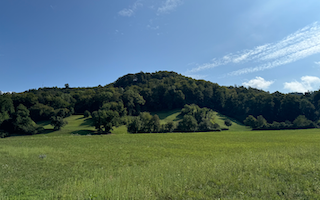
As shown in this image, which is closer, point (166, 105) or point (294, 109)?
point (294, 109)

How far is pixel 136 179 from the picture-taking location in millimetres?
11445

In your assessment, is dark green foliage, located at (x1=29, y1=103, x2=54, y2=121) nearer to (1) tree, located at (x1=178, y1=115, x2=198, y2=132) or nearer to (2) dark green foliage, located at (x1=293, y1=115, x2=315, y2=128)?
(1) tree, located at (x1=178, y1=115, x2=198, y2=132)

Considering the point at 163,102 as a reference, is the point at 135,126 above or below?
below

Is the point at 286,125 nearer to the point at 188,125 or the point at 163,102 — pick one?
the point at 188,125

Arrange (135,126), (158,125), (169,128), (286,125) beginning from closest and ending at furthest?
1. (135,126)
2. (158,125)
3. (169,128)
4. (286,125)

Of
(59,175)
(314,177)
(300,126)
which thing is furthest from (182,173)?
(300,126)

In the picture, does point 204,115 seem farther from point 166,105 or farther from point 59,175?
point 59,175

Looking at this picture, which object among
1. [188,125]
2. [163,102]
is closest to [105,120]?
[188,125]

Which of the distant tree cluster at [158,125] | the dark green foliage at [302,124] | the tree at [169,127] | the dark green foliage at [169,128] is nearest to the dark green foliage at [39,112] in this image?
the distant tree cluster at [158,125]

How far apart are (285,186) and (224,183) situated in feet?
11.3

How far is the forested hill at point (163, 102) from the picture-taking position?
336ft

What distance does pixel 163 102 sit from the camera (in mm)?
146875

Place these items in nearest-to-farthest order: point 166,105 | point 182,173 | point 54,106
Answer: point 182,173 < point 54,106 < point 166,105

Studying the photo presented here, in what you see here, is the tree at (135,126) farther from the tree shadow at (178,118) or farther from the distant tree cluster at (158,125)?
the tree shadow at (178,118)
